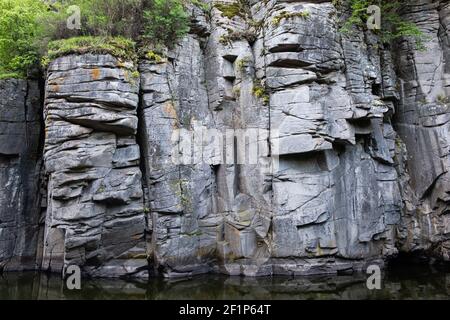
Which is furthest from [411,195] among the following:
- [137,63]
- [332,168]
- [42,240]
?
[42,240]

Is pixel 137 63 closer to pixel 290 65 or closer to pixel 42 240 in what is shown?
pixel 290 65

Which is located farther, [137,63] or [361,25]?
[361,25]

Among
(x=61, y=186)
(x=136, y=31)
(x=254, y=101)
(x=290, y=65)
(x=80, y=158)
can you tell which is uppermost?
(x=136, y=31)

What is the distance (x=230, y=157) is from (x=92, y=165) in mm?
5188

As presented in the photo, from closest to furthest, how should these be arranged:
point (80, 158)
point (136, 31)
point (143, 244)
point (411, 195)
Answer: point (80, 158) → point (143, 244) → point (136, 31) → point (411, 195)

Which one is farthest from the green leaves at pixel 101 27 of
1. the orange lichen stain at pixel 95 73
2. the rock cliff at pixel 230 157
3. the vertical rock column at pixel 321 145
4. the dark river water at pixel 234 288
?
the dark river water at pixel 234 288

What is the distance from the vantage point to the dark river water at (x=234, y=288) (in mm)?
11164

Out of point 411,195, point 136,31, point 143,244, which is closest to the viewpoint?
point 143,244

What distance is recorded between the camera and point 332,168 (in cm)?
1412

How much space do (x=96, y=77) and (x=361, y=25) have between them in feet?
34.4

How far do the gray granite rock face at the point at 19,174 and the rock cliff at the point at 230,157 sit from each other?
0.05 m

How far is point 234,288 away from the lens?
12.1 metres

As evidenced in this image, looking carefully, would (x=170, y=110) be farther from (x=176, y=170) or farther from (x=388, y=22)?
(x=388, y=22)

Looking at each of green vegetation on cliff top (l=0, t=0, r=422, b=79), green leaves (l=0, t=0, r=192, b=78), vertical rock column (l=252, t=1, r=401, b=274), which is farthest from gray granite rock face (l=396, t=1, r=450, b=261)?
green leaves (l=0, t=0, r=192, b=78)
